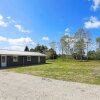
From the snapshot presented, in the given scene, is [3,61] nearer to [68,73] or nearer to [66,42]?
[68,73]

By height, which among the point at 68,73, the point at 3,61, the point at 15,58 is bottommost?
the point at 68,73

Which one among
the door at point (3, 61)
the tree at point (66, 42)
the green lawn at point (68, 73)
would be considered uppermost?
the tree at point (66, 42)

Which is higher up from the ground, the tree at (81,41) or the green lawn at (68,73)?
the tree at (81,41)

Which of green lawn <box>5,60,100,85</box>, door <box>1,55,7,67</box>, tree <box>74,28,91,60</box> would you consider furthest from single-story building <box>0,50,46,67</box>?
tree <box>74,28,91,60</box>

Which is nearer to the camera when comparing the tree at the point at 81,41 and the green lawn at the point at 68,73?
the green lawn at the point at 68,73

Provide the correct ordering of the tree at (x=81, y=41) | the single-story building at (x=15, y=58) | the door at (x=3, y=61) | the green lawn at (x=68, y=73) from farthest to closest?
the tree at (x=81, y=41)
the single-story building at (x=15, y=58)
the door at (x=3, y=61)
the green lawn at (x=68, y=73)

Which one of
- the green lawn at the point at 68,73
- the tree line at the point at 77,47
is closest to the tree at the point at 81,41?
the tree line at the point at 77,47

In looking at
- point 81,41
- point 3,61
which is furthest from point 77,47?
point 3,61

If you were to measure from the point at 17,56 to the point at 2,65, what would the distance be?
3719 mm

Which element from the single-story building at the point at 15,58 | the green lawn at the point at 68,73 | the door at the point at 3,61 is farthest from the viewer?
the single-story building at the point at 15,58

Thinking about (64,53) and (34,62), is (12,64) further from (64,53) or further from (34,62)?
(64,53)

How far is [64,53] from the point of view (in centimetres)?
5597

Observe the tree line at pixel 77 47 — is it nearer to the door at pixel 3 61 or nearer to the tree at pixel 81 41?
the tree at pixel 81 41

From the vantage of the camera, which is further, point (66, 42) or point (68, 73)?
point (66, 42)
